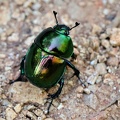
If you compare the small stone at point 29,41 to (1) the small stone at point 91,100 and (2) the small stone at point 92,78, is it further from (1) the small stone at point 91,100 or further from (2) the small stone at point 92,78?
(1) the small stone at point 91,100

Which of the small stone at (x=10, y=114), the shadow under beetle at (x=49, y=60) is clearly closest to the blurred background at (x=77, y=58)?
the small stone at (x=10, y=114)

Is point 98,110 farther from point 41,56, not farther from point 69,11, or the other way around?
point 69,11

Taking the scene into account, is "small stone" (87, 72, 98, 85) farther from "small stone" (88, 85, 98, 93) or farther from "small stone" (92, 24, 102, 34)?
"small stone" (92, 24, 102, 34)

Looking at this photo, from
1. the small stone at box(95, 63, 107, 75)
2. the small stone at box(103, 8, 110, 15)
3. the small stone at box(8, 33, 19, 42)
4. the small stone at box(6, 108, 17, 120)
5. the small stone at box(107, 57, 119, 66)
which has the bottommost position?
the small stone at box(6, 108, 17, 120)

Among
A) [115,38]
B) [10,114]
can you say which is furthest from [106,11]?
[10,114]

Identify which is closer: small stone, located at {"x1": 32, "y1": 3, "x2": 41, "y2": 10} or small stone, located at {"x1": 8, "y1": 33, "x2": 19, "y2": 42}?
small stone, located at {"x1": 8, "y1": 33, "x2": 19, "y2": 42}

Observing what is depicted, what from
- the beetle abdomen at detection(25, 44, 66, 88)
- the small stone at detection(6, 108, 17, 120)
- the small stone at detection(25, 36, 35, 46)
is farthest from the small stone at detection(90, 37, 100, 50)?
the small stone at detection(6, 108, 17, 120)
